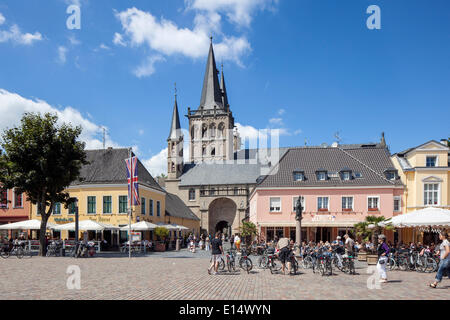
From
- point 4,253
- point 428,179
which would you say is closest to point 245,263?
point 4,253

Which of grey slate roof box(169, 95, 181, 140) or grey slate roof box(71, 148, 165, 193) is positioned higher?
grey slate roof box(169, 95, 181, 140)

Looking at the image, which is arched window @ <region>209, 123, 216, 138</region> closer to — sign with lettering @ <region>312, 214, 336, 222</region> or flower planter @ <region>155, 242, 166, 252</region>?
sign with lettering @ <region>312, 214, 336, 222</region>

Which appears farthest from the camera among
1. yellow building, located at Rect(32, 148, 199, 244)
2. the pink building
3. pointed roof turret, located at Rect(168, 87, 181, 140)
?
pointed roof turret, located at Rect(168, 87, 181, 140)

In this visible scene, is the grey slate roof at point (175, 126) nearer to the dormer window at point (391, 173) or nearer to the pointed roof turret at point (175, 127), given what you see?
the pointed roof turret at point (175, 127)

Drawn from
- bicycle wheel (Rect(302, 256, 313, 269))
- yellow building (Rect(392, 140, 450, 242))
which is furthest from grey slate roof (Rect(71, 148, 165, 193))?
yellow building (Rect(392, 140, 450, 242))

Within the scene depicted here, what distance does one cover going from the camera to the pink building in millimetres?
34344

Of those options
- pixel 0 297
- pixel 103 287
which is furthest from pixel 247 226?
pixel 0 297

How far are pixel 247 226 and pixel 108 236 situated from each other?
12.3 meters

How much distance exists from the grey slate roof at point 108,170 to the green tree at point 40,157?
33.3 ft

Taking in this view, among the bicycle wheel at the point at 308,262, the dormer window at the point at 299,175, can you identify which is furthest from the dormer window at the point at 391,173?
the bicycle wheel at the point at 308,262

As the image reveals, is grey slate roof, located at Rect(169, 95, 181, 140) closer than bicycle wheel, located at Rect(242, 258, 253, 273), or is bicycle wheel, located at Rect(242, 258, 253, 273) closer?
bicycle wheel, located at Rect(242, 258, 253, 273)

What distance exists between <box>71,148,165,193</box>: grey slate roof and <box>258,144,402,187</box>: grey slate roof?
11.6m

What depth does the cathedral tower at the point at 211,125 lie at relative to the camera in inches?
3073

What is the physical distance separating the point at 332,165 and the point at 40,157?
23781 millimetres
